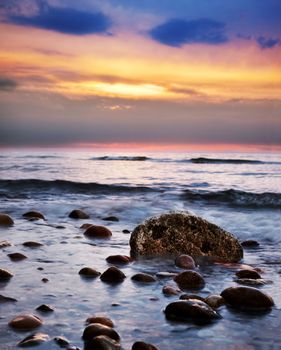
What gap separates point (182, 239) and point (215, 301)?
256cm

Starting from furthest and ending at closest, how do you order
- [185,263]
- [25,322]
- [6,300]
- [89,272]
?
[185,263]
[89,272]
[6,300]
[25,322]

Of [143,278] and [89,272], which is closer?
[143,278]

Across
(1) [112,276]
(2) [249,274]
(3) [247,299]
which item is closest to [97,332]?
(3) [247,299]

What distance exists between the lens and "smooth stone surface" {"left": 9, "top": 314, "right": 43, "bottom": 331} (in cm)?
300

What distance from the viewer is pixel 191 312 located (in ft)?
10.9

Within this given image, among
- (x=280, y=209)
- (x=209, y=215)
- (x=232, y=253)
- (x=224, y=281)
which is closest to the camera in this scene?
(x=224, y=281)

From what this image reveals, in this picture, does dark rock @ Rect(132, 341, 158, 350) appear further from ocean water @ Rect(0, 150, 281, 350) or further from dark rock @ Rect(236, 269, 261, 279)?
dark rock @ Rect(236, 269, 261, 279)

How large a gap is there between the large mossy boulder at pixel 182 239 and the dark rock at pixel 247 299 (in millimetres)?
2290

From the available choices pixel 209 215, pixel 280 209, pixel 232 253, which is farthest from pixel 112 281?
pixel 280 209

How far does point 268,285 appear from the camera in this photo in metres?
4.47

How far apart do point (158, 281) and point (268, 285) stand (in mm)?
1081

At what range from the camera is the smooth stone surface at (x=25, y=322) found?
300 cm

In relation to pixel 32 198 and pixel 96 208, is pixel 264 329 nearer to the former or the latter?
pixel 96 208

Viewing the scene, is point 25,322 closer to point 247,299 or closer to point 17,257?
Result: point 247,299
